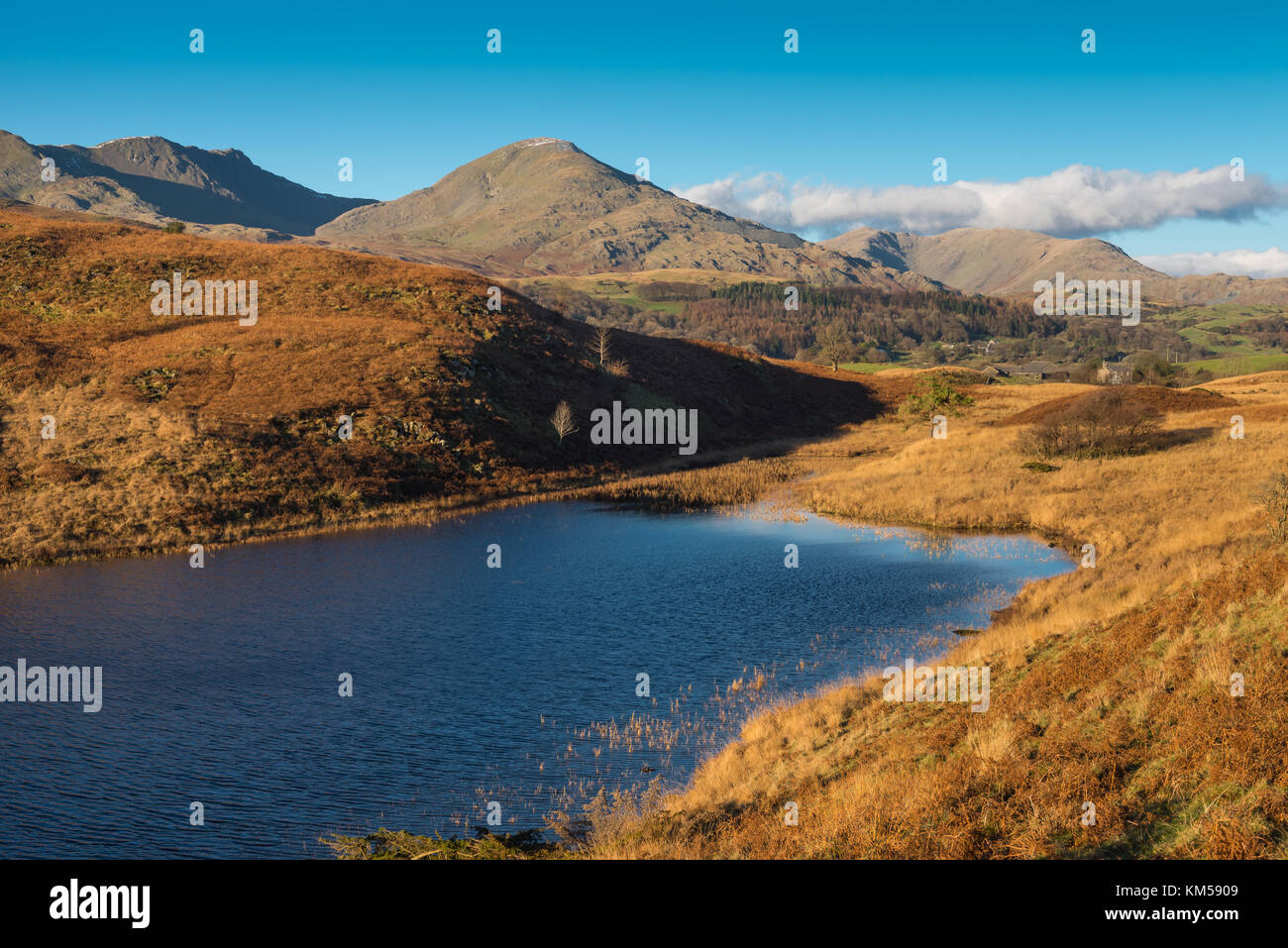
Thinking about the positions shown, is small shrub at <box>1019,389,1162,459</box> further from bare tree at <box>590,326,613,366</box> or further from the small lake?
bare tree at <box>590,326,613,366</box>

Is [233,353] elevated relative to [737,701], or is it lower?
elevated
